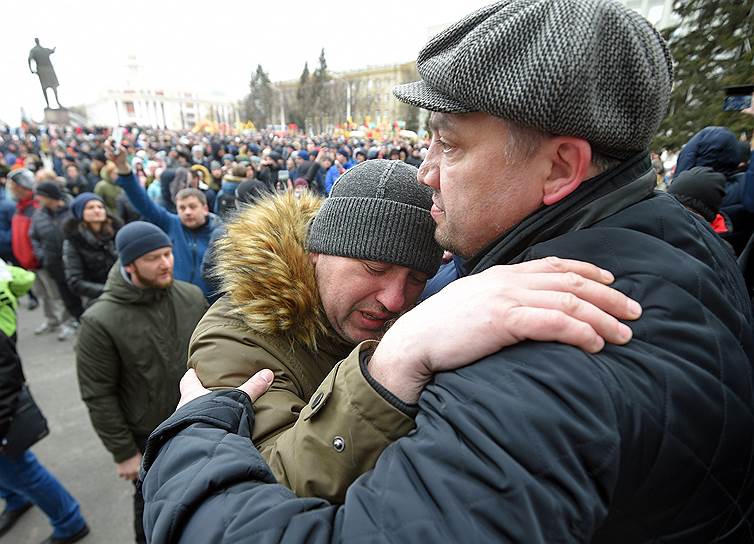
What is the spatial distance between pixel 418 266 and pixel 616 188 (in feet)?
2.76

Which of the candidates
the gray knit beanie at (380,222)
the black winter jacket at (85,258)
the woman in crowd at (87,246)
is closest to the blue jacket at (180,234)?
the woman in crowd at (87,246)

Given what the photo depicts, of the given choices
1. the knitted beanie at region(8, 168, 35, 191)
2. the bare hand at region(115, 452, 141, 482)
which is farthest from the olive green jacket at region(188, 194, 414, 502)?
the knitted beanie at region(8, 168, 35, 191)

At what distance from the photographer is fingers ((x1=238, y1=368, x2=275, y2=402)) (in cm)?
127

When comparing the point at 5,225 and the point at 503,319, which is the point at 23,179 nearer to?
the point at 5,225

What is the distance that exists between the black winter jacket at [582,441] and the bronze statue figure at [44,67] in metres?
40.8

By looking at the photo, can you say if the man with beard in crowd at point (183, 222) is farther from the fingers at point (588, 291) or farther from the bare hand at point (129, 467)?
the fingers at point (588, 291)

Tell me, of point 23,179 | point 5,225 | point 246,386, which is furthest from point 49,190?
point 246,386

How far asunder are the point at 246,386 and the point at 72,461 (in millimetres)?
3763

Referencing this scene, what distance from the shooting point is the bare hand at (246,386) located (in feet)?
4.16

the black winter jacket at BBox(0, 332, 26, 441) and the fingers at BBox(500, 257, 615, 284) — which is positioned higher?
the fingers at BBox(500, 257, 615, 284)

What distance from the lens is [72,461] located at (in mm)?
3891

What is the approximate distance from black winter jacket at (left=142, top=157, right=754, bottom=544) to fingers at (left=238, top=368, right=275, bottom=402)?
329mm

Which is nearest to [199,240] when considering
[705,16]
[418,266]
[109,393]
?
[109,393]

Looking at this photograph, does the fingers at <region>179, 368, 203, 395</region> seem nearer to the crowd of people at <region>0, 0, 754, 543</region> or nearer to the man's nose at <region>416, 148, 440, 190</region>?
the crowd of people at <region>0, 0, 754, 543</region>
